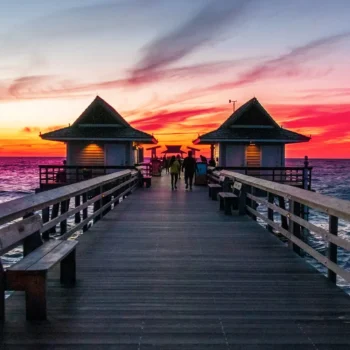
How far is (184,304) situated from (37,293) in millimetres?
1647

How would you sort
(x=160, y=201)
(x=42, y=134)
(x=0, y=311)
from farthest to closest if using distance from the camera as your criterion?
(x=42, y=134) < (x=160, y=201) < (x=0, y=311)

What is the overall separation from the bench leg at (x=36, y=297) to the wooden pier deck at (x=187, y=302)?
9 centimetres

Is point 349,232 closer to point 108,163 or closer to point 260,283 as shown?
point 108,163

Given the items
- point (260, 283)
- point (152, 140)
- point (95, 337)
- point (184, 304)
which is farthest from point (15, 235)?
point (152, 140)

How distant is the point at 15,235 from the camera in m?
5.24

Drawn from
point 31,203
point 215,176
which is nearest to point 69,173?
point 215,176

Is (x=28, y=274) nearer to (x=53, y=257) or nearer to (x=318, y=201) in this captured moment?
(x=53, y=257)

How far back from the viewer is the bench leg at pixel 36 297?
15.8 feet

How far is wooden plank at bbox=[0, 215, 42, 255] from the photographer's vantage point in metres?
4.88

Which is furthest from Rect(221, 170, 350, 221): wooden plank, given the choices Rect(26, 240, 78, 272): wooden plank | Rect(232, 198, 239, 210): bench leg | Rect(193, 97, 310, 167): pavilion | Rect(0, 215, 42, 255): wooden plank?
Rect(193, 97, 310, 167): pavilion

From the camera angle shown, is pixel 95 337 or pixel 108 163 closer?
pixel 95 337

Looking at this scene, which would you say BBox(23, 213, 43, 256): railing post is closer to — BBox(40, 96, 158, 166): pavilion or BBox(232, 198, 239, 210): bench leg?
BBox(232, 198, 239, 210): bench leg

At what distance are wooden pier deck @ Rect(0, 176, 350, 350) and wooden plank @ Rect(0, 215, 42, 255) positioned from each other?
731 mm

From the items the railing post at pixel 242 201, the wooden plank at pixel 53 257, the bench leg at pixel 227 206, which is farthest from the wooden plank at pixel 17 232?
the railing post at pixel 242 201
